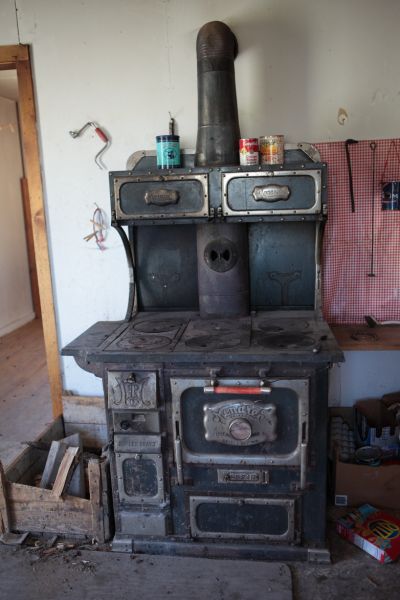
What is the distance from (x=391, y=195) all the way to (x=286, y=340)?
0.79 meters

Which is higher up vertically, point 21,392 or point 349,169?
point 349,169

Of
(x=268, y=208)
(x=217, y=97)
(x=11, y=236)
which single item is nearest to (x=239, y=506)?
(x=268, y=208)

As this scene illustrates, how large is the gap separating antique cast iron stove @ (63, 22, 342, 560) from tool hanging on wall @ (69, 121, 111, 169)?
1.04 feet

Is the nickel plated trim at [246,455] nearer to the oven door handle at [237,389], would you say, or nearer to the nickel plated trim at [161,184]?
the oven door handle at [237,389]

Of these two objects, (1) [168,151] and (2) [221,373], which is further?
(1) [168,151]

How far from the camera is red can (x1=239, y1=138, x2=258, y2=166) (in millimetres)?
1765

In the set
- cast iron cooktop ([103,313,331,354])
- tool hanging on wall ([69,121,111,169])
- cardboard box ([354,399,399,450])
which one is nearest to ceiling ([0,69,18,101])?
tool hanging on wall ([69,121,111,169])

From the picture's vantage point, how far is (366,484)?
6.32 feet

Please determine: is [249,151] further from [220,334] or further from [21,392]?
[21,392]

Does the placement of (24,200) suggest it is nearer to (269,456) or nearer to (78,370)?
(78,370)

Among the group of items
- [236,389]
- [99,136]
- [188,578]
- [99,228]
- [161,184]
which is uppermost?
[99,136]

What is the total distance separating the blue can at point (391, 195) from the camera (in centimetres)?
200

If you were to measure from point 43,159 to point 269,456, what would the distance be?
57.8 inches

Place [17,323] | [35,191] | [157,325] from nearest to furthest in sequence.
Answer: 1. [157,325]
2. [35,191]
3. [17,323]
